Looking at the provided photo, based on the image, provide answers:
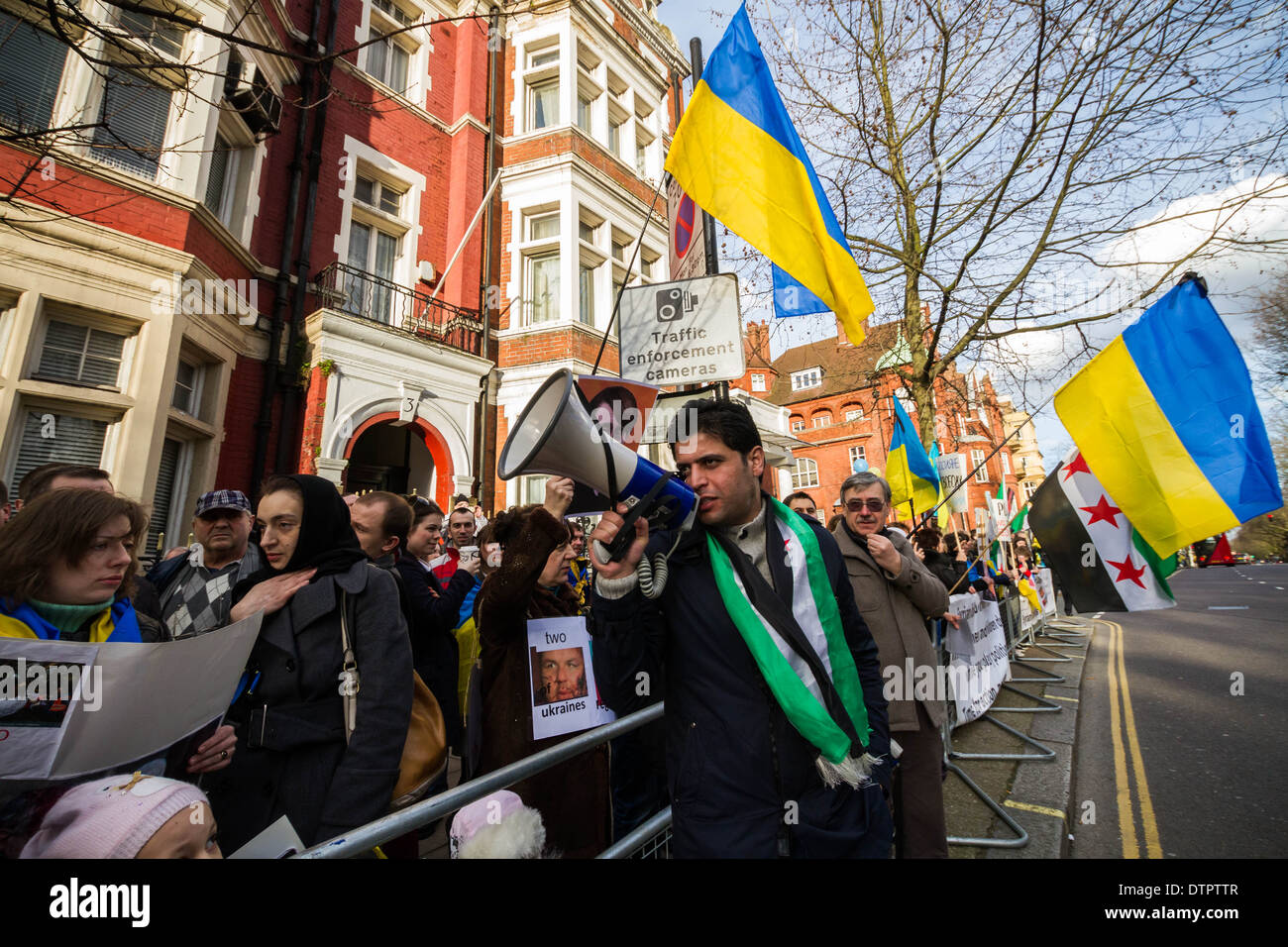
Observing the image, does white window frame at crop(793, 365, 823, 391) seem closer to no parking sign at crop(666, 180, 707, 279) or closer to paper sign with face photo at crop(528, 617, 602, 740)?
no parking sign at crop(666, 180, 707, 279)

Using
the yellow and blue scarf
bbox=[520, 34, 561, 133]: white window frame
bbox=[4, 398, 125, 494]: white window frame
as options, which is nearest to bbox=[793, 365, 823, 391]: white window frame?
bbox=[520, 34, 561, 133]: white window frame

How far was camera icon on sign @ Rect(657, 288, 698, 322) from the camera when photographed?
391cm

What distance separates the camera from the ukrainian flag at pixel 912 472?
7.58 m

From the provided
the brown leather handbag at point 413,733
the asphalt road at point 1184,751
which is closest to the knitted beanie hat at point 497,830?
the brown leather handbag at point 413,733

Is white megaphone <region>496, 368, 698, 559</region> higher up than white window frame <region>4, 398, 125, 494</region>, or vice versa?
white window frame <region>4, 398, 125, 494</region>

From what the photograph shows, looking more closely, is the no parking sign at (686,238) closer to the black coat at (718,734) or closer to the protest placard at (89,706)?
the black coat at (718,734)

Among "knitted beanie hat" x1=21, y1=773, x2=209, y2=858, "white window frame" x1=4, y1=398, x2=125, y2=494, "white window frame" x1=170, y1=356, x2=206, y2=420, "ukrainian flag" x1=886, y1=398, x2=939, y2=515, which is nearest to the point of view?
"knitted beanie hat" x1=21, y1=773, x2=209, y2=858

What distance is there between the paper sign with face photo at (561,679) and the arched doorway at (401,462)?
733 cm

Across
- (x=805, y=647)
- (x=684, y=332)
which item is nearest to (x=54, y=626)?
(x=805, y=647)

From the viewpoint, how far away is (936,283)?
27.3 ft

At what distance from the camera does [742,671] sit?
6.05 feet

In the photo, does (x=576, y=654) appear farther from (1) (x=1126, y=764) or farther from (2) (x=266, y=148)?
(2) (x=266, y=148)

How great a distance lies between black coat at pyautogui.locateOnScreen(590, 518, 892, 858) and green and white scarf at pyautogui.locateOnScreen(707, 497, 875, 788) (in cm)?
7

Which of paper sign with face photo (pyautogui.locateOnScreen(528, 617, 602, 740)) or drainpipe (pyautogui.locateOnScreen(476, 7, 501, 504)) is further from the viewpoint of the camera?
drainpipe (pyautogui.locateOnScreen(476, 7, 501, 504))
